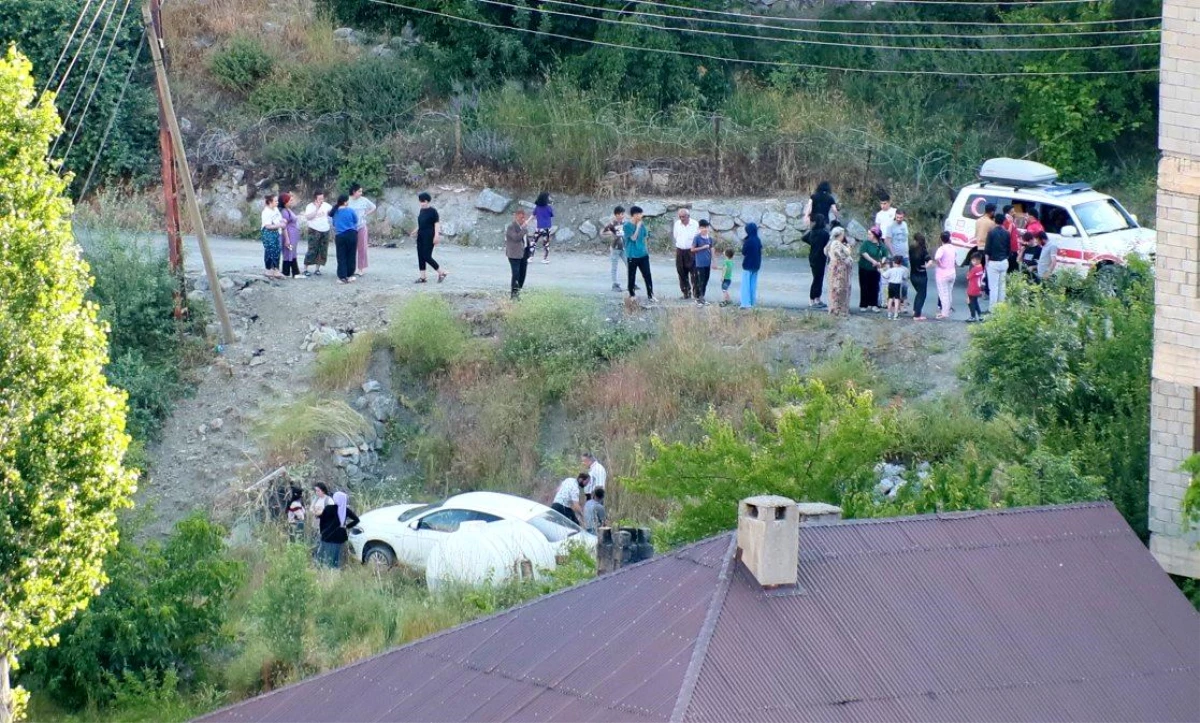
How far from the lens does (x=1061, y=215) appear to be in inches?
1101

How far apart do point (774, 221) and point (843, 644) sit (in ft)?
66.1

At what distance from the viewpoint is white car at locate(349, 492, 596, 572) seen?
24.1m

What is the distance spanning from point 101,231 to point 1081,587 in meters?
19.7

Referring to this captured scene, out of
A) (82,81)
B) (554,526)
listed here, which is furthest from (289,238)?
(82,81)

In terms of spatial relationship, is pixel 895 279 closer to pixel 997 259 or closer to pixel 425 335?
pixel 997 259

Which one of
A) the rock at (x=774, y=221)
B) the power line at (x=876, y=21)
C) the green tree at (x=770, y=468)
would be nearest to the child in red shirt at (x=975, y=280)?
the rock at (x=774, y=221)

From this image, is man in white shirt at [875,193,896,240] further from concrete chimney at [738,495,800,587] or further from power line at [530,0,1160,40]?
concrete chimney at [738,495,800,587]

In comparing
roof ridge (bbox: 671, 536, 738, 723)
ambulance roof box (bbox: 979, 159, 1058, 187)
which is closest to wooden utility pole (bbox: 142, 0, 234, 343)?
ambulance roof box (bbox: 979, 159, 1058, 187)

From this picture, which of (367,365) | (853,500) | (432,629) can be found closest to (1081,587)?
(853,500)

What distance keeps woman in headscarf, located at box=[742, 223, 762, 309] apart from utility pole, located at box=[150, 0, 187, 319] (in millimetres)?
8580

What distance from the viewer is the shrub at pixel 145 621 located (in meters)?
21.3

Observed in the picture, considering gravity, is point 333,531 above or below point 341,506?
below

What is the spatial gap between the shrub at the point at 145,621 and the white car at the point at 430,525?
2.96 meters

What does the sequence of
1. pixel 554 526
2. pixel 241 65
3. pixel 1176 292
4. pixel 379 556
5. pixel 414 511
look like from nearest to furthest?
pixel 1176 292 < pixel 554 526 < pixel 379 556 < pixel 414 511 < pixel 241 65
